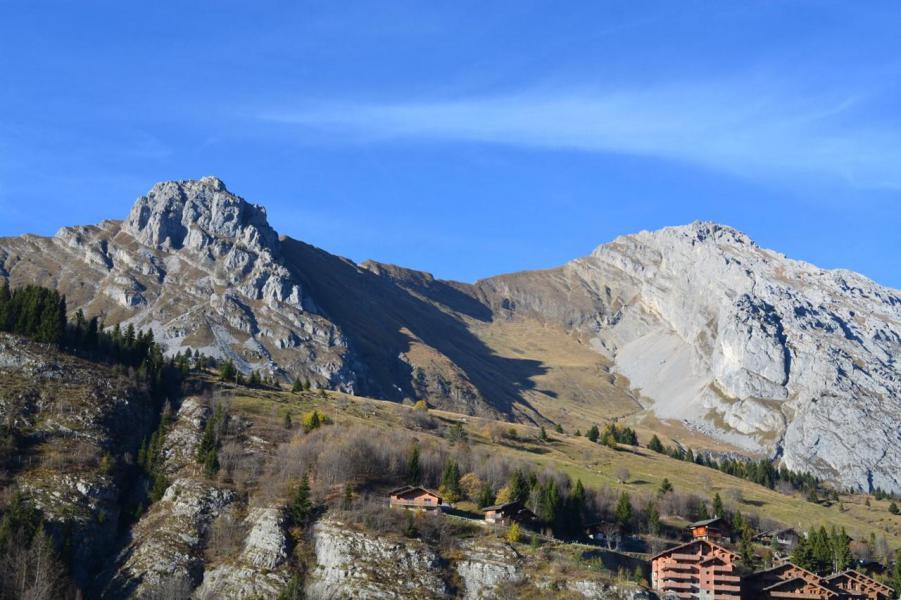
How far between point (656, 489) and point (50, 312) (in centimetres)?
11146

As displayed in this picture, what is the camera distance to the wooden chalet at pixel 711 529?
484ft

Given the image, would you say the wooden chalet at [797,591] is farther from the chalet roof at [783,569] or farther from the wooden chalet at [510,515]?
the wooden chalet at [510,515]

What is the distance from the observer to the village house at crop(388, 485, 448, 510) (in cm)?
13525

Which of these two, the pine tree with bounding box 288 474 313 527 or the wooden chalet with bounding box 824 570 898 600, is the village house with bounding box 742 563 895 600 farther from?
the pine tree with bounding box 288 474 313 527

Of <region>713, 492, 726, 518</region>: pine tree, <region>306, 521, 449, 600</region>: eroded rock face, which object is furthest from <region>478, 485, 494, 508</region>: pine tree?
<region>713, 492, 726, 518</region>: pine tree

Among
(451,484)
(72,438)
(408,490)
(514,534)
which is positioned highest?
(72,438)

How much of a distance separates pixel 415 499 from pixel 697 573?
122 feet

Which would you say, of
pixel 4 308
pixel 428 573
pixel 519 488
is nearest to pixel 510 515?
pixel 519 488

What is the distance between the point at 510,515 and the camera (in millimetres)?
135375

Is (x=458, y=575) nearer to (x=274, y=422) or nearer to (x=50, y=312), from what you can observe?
(x=274, y=422)

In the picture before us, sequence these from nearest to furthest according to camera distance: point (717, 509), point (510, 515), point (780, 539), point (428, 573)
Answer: point (428, 573), point (510, 515), point (780, 539), point (717, 509)

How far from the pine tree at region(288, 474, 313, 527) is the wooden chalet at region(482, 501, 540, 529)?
2333 cm

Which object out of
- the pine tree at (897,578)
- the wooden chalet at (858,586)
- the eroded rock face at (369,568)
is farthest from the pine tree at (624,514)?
the eroded rock face at (369,568)

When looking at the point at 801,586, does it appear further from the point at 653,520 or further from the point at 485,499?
the point at 485,499
